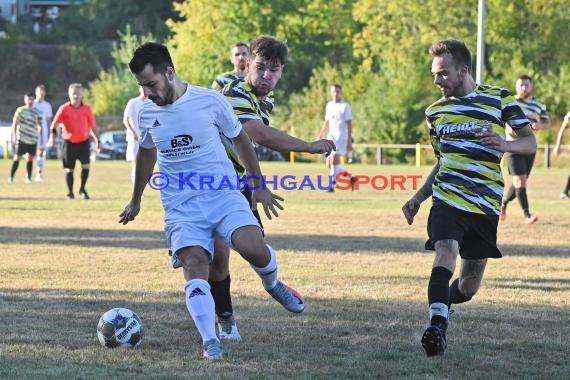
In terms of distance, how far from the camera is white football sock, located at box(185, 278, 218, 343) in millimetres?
6766

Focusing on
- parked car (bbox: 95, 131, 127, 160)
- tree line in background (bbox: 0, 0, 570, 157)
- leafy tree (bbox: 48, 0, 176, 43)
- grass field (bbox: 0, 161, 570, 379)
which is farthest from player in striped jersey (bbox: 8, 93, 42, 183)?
leafy tree (bbox: 48, 0, 176, 43)

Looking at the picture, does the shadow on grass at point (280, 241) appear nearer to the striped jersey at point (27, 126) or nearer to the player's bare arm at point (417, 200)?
the player's bare arm at point (417, 200)

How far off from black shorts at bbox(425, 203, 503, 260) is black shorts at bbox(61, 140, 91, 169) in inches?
591

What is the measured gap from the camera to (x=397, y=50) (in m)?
57.1

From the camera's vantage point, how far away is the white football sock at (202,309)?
22.2 ft

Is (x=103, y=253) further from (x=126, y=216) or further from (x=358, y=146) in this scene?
(x=358, y=146)

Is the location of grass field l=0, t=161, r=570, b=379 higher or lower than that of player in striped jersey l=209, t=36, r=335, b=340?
lower

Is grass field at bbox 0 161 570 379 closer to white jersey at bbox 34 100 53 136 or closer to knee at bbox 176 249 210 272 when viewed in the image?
knee at bbox 176 249 210 272

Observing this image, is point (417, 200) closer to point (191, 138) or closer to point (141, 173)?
point (191, 138)

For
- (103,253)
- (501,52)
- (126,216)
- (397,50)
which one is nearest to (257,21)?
(397,50)

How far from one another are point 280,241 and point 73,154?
8.38m

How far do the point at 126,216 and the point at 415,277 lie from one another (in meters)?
4.07

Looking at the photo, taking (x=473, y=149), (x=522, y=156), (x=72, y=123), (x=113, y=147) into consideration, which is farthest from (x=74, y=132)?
(x=113, y=147)

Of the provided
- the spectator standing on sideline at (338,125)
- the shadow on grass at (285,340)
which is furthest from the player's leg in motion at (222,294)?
the spectator standing on sideline at (338,125)
